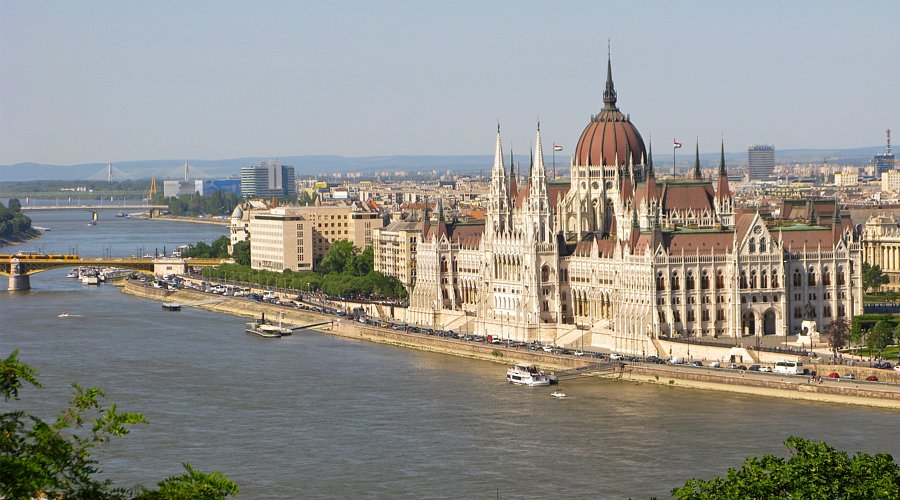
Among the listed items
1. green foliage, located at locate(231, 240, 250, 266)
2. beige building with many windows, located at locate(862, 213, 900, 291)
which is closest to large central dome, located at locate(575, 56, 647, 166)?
beige building with many windows, located at locate(862, 213, 900, 291)

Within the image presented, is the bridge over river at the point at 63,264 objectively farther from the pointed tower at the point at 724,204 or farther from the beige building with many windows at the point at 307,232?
the pointed tower at the point at 724,204

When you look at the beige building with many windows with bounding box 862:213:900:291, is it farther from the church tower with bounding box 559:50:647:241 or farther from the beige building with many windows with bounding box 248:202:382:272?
the beige building with many windows with bounding box 248:202:382:272

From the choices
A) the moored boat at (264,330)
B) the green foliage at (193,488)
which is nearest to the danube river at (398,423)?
the moored boat at (264,330)

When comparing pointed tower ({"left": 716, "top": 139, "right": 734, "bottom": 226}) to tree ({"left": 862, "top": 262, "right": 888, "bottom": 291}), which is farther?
tree ({"left": 862, "top": 262, "right": 888, "bottom": 291})

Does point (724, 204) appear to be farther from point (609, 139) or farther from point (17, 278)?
point (17, 278)

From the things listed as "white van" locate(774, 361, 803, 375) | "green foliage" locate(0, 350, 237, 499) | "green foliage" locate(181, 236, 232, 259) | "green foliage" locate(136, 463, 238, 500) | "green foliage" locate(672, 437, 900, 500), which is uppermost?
"green foliage" locate(0, 350, 237, 499)

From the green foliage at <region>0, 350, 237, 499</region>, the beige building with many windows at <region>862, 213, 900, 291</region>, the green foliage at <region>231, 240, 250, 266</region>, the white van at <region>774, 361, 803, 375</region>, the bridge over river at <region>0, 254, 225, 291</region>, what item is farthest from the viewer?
the green foliage at <region>231, 240, 250, 266</region>
